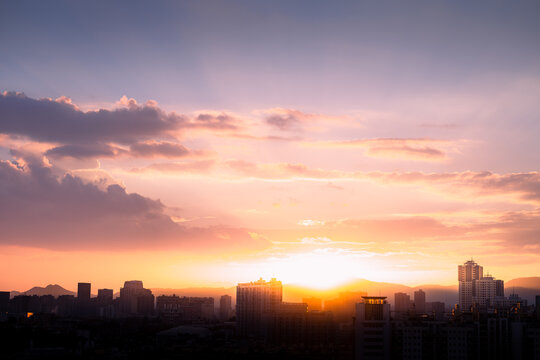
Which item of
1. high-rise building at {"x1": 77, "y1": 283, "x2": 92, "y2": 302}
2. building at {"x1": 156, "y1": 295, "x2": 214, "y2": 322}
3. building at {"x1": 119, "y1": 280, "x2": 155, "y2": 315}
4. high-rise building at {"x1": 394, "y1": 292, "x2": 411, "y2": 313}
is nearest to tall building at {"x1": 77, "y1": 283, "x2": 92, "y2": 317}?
high-rise building at {"x1": 77, "y1": 283, "x2": 92, "y2": 302}

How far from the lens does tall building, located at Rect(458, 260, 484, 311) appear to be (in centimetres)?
14469

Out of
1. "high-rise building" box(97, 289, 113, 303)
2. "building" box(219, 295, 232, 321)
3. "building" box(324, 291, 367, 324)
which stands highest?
"building" box(324, 291, 367, 324)

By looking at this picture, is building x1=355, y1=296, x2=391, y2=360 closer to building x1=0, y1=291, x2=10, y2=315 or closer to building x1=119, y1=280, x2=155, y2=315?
building x1=0, y1=291, x2=10, y2=315

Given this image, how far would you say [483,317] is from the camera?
50.7 m

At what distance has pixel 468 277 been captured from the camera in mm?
156625

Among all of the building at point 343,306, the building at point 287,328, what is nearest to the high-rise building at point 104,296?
the building at point 343,306

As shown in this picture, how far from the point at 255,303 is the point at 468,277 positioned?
85.8 meters

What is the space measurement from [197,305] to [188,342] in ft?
170

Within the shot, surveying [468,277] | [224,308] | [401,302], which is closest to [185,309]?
[224,308]

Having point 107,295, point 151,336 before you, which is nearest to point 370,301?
point 151,336

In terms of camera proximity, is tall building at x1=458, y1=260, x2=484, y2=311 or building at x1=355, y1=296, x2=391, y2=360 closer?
building at x1=355, y1=296, x2=391, y2=360

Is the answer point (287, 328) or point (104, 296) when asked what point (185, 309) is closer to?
point (104, 296)

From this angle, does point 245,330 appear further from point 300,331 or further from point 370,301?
point 370,301

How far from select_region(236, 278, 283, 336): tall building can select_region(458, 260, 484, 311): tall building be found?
7047 centimetres
